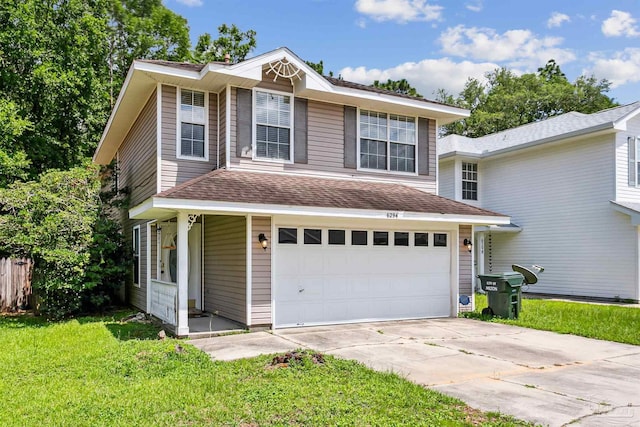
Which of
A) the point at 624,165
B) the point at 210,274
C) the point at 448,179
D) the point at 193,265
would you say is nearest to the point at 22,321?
the point at 193,265

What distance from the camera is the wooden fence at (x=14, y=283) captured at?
13695mm

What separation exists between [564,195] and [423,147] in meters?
6.86

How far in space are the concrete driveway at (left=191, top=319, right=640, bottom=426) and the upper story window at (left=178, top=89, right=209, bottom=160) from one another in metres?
4.27

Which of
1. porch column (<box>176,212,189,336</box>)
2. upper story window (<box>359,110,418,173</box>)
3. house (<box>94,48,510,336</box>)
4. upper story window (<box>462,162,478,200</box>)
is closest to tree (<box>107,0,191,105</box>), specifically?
house (<box>94,48,510,336</box>)

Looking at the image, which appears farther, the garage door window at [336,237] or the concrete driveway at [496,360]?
the garage door window at [336,237]

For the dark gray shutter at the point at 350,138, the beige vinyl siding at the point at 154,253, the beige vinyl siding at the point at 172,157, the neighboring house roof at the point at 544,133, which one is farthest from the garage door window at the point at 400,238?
the neighboring house roof at the point at 544,133

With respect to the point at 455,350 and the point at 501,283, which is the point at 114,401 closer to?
the point at 455,350

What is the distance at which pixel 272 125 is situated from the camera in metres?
11.3

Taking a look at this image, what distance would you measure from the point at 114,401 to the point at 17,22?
1746 cm

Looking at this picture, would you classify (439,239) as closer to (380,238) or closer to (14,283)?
(380,238)

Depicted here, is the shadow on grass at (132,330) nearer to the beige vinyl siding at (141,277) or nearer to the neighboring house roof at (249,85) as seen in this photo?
the beige vinyl siding at (141,277)

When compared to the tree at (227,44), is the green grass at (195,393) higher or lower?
lower

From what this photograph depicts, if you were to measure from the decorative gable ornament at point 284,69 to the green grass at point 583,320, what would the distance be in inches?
275

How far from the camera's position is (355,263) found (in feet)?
36.0
